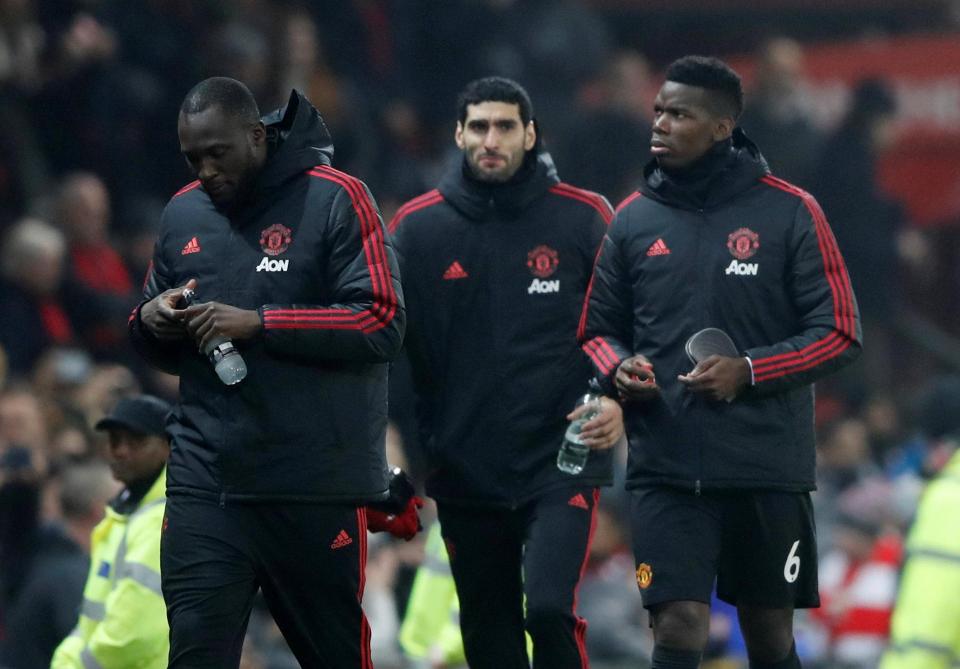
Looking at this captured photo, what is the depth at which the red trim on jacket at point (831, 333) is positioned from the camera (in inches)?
289

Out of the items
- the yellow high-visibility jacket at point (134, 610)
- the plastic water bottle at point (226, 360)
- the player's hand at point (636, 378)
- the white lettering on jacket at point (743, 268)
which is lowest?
the yellow high-visibility jacket at point (134, 610)

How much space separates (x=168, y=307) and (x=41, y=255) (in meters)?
5.72

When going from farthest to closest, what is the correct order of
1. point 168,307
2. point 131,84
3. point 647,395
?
1. point 131,84
2. point 647,395
3. point 168,307

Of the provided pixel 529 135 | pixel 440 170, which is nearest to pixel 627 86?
pixel 440 170

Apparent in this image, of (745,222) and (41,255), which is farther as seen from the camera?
(41,255)

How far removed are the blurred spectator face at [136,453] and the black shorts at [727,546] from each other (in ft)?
6.49

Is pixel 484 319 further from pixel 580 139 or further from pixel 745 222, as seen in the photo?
pixel 580 139

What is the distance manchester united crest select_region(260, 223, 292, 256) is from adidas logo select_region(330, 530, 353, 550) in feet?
3.14

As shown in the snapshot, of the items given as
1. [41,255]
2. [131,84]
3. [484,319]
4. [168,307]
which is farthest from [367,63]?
[168,307]

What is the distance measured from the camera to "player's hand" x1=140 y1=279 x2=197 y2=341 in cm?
677

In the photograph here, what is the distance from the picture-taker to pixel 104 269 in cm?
1294

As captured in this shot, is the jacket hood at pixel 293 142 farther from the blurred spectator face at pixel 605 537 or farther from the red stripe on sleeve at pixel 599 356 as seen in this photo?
the blurred spectator face at pixel 605 537

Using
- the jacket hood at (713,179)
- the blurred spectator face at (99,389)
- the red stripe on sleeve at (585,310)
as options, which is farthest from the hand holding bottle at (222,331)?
the blurred spectator face at (99,389)

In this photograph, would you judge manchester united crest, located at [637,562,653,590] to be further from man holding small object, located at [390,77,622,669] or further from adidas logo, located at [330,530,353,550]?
adidas logo, located at [330,530,353,550]
